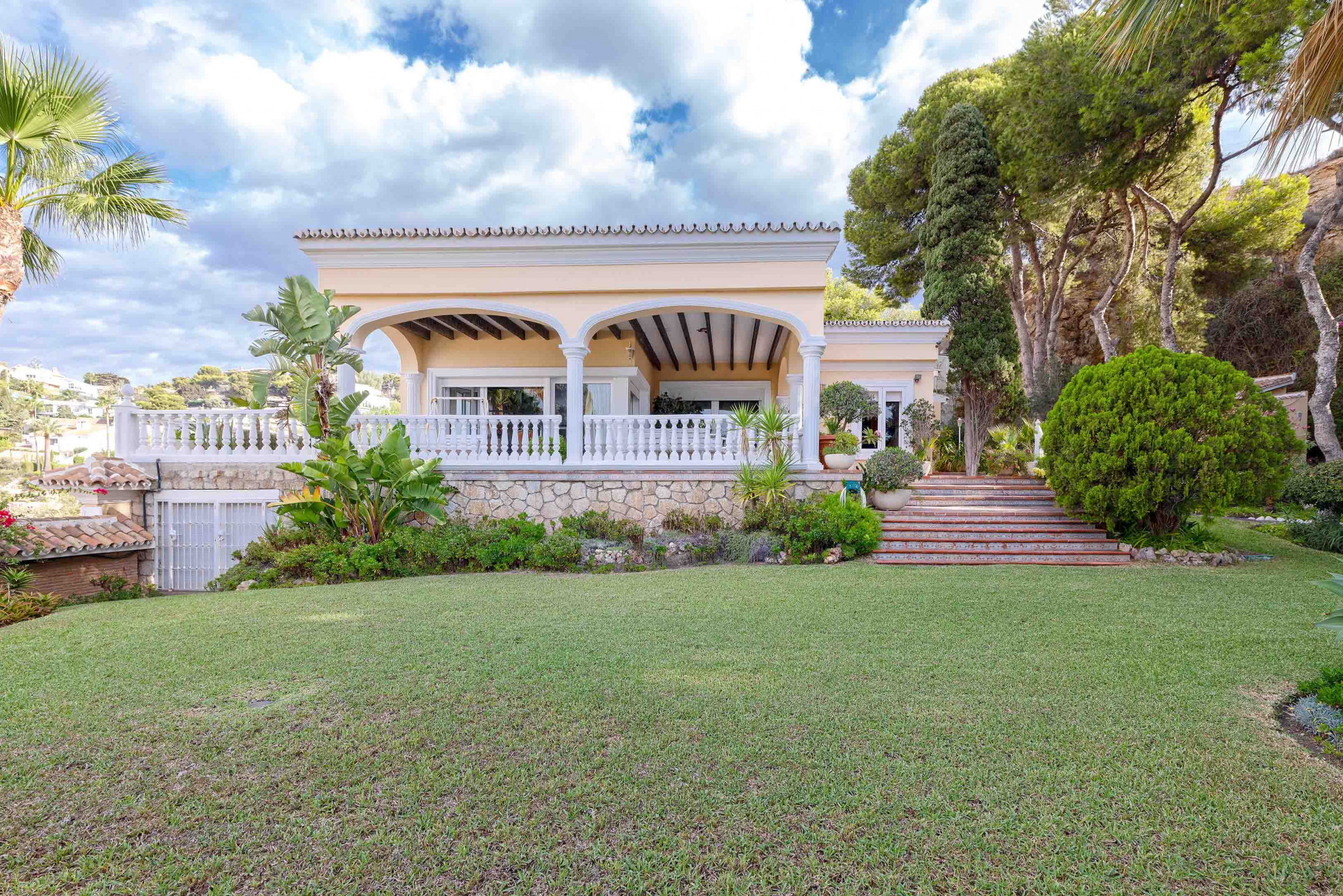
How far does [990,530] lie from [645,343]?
352 inches

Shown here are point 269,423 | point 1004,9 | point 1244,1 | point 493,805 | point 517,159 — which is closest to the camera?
point 493,805

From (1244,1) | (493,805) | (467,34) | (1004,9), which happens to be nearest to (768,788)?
(493,805)

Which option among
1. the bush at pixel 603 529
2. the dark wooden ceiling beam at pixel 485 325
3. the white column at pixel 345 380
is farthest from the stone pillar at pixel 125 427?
the bush at pixel 603 529

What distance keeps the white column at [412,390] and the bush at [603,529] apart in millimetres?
6500

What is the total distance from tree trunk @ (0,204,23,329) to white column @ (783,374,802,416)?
13.8 metres

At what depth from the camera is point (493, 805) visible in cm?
235

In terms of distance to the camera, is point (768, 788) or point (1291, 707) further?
point (1291, 707)

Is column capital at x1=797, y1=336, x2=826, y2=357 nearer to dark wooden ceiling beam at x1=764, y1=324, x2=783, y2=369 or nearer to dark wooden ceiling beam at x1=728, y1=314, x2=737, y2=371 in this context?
dark wooden ceiling beam at x1=764, y1=324, x2=783, y2=369

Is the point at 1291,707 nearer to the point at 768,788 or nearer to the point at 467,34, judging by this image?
the point at 768,788

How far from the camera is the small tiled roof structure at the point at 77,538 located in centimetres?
756

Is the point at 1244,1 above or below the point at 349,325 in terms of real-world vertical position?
above

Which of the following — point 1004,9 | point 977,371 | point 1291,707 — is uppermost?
point 1004,9

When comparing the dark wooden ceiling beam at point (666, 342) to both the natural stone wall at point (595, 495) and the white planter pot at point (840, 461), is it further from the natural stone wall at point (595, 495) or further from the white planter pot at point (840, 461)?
the white planter pot at point (840, 461)

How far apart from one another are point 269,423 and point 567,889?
1097cm
